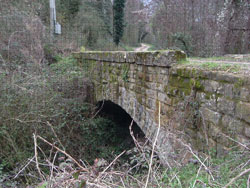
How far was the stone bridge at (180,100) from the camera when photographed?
2307 millimetres

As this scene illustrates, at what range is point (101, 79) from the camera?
6.77 meters

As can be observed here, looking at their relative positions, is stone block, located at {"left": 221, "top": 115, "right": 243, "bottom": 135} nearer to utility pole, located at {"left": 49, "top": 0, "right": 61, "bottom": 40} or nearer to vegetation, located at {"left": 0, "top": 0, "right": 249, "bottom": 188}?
vegetation, located at {"left": 0, "top": 0, "right": 249, "bottom": 188}

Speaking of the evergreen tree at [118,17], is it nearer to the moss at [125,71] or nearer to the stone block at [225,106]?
the moss at [125,71]

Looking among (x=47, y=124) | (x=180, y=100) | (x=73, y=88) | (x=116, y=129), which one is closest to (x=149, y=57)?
(x=180, y=100)

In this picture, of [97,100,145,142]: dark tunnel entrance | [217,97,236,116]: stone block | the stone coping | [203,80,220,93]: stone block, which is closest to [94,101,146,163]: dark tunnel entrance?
[97,100,145,142]: dark tunnel entrance

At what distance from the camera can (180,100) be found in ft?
10.8

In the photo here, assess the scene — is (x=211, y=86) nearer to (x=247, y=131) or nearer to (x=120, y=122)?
(x=247, y=131)

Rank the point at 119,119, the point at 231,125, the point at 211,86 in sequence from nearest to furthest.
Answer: the point at 231,125, the point at 211,86, the point at 119,119

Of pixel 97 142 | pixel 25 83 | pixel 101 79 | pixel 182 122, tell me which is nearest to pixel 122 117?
pixel 97 142

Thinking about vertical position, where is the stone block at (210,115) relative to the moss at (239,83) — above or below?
below

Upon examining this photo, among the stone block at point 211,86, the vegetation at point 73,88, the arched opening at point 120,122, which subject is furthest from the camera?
the arched opening at point 120,122

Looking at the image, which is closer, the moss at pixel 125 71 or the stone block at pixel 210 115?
the stone block at pixel 210 115

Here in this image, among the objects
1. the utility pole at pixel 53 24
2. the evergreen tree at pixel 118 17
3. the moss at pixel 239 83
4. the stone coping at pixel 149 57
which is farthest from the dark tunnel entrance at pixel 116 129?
the evergreen tree at pixel 118 17

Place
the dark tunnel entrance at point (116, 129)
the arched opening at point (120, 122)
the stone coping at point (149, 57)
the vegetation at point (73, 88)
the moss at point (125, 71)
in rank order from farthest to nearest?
the arched opening at point (120, 122) → the dark tunnel entrance at point (116, 129) → the moss at point (125, 71) → the stone coping at point (149, 57) → the vegetation at point (73, 88)
